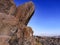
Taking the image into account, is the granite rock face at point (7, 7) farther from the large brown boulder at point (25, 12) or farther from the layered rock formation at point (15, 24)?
the large brown boulder at point (25, 12)

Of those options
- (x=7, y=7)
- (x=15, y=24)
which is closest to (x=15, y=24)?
(x=15, y=24)

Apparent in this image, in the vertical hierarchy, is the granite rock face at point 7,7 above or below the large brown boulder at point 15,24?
above

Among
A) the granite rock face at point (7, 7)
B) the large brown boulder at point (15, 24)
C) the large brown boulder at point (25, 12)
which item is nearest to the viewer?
the large brown boulder at point (15, 24)

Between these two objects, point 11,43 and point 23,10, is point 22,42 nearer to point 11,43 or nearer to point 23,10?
point 11,43

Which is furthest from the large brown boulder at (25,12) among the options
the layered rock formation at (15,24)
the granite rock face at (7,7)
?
the granite rock face at (7,7)

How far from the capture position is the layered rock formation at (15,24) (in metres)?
20.9

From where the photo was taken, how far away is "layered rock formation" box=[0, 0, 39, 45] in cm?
2088

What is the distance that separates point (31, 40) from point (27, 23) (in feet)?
12.8

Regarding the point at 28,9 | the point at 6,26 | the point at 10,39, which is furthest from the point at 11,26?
the point at 28,9

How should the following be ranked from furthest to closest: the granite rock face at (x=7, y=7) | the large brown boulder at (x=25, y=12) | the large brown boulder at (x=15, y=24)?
the large brown boulder at (x=25, y=12)
the granite rock face at (x=7, y=7)
the large brown boulder at (x=15, y=24)

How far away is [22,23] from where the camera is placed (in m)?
24.5

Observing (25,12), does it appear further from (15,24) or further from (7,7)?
(15,24)

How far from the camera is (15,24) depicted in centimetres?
2231

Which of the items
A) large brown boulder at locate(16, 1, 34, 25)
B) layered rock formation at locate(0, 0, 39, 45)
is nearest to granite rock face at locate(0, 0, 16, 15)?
layered rock formation at locate(0, 0, 39, 45)
